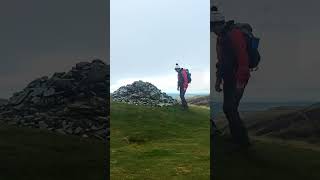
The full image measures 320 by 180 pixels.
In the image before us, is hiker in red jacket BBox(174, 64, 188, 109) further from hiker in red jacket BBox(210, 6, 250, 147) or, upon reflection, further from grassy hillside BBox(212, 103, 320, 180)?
grassy hillside BBox(212, 103, 320, 180)

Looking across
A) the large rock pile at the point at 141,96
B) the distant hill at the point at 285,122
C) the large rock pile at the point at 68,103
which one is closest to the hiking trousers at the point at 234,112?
the distant hill at the point at 285,122

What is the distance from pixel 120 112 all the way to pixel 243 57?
60.4 feet

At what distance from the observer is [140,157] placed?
73.3ft

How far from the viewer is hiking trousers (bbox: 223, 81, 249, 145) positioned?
14516mm

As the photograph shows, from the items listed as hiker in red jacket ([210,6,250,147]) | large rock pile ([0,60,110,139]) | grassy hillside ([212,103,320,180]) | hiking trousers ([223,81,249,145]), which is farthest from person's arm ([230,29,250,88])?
large rock pile ([0,60,110,139])

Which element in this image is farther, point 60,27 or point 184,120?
point 184,120

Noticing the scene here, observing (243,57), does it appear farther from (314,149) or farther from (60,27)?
(60,27)

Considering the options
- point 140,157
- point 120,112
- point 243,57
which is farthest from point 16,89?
point 120,112

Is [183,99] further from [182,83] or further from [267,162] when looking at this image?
[267,162]

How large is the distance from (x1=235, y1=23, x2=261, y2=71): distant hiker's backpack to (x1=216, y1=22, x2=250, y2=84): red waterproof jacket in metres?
0.19

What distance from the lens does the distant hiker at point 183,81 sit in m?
33.4

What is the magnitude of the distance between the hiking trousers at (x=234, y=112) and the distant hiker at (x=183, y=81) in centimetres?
1866

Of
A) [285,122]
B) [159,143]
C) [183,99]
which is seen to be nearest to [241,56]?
[285,122]

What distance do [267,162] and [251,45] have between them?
10.6 feet
